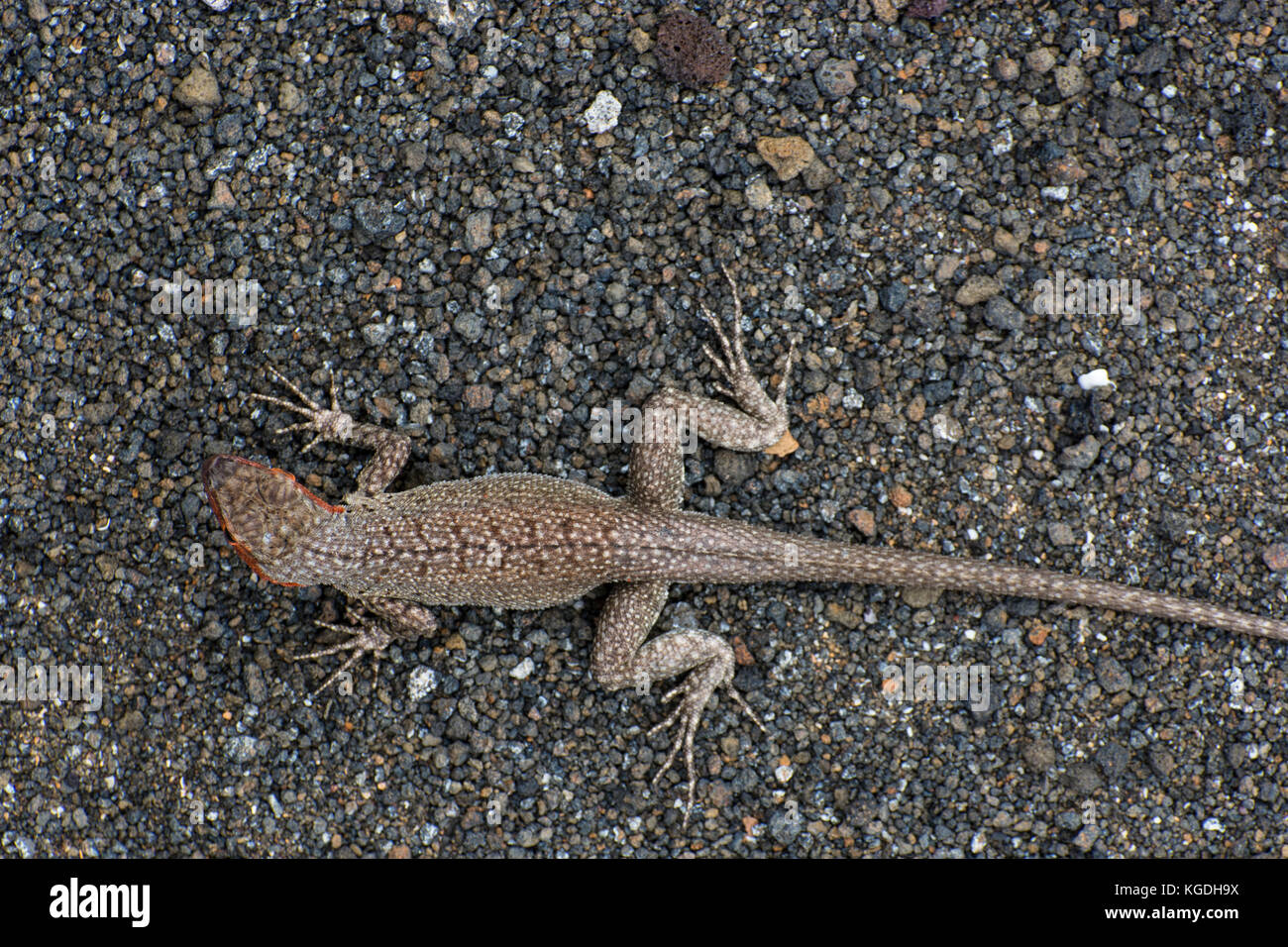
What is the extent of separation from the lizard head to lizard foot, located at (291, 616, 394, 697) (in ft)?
1.41

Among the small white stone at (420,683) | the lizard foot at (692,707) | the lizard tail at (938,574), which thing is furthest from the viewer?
the small white stone at (420,683)

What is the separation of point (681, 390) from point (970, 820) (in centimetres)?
286

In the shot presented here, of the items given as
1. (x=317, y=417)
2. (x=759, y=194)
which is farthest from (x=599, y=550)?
(x=759, y=194)

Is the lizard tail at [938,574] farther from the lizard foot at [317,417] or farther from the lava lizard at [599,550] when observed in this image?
the lizard foot at [317,417]

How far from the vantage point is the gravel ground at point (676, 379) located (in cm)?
505

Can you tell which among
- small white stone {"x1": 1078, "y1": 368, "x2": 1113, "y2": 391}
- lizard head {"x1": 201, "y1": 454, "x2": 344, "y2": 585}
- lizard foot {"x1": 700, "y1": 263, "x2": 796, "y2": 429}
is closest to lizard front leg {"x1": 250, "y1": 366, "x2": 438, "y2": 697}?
lizard head {"x1": 201, "y1": 454, "x2": 344, "y2": 585}

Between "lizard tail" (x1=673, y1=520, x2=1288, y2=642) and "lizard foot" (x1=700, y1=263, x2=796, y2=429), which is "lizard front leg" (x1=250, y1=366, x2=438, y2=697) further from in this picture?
"lizard foot" (x1=700, y1=263, x2=796, y2=429)

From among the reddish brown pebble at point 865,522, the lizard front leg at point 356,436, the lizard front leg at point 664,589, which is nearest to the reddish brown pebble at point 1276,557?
the reddish brown pebble at point 865,522

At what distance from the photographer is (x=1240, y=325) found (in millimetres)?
5094

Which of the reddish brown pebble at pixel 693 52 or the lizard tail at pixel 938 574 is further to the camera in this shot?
the reddish brown pebble at pixel 693 52

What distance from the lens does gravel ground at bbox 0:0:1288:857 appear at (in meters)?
5.05

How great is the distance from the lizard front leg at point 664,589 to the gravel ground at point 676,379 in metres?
0.16

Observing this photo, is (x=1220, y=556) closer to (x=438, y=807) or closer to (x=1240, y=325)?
(x=1240, y=325)

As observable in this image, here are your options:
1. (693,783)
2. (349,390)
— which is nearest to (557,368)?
(349,390)
